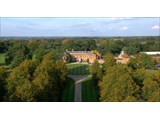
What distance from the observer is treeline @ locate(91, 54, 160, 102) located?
3346mm

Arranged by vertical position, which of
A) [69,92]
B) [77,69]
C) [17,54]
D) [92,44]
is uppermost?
[92,44]

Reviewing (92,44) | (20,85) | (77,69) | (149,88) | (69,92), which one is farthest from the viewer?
(69,92)

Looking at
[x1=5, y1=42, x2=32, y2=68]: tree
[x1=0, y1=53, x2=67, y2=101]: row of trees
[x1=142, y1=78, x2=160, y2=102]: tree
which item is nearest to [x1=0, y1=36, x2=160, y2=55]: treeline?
[x1=5, y1=42, x2=32, y2=68]: tree

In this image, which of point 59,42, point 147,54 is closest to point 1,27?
point 59,42

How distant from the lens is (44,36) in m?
2.77

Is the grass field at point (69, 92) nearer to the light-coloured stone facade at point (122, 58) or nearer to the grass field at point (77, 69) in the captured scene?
the grass field at point (77, 69)

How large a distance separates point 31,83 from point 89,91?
0.90 metres

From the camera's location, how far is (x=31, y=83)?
359 cm

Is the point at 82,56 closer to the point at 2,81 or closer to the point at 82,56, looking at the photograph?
the point at 82,56

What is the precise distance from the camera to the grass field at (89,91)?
3.55 m

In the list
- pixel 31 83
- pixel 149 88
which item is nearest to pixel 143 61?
pixel 149 88
